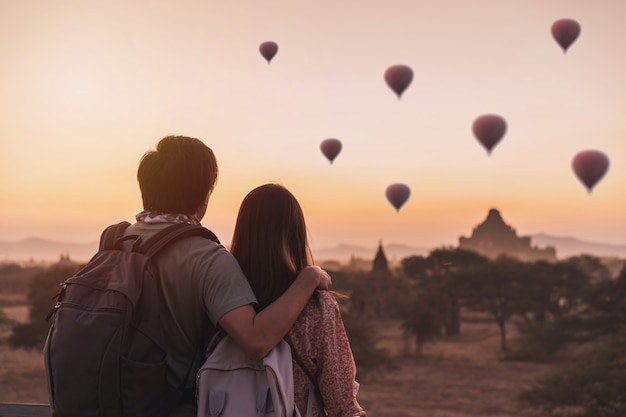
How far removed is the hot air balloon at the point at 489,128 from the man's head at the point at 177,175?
2285 cm

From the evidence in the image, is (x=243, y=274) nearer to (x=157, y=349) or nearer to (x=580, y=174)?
(x=157, y=349)

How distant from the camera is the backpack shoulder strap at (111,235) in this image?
2051mm

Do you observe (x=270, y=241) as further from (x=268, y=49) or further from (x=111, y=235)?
(x=268, y=49)

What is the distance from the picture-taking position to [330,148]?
1074 inches

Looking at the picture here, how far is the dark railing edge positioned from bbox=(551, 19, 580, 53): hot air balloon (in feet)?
80.6

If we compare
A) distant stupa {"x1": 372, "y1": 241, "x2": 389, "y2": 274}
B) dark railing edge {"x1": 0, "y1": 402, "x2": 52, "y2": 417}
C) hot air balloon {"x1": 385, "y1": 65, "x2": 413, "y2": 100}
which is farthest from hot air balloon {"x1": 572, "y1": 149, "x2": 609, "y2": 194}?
distant stupa {"x1": 372, "y1": 241, "x2": 389, "y2": 274}

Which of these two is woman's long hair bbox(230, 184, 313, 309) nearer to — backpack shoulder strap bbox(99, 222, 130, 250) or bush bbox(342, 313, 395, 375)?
backpack shoulder strap bbox(99, 222, 130, 250)

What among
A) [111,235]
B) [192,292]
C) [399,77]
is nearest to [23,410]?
[111,235]

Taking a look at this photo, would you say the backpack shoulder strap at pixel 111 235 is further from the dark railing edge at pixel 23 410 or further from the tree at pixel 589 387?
the tree at pixel 589 387

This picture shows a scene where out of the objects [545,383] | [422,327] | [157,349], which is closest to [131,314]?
[157,349]

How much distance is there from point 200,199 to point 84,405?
605 millimetres

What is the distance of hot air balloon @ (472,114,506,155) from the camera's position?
24431mm

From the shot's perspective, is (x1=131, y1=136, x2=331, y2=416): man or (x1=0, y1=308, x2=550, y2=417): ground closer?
(x1=131, y1=136, x2=331, y2=416): man

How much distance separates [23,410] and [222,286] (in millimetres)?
1277
